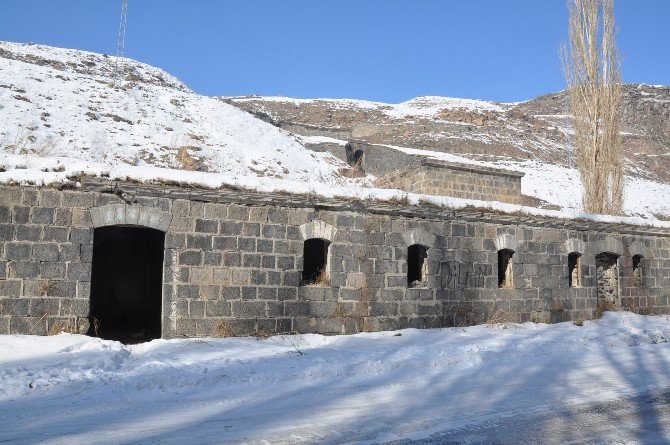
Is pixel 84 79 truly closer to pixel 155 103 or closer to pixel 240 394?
pixel 155 103

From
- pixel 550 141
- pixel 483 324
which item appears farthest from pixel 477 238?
pixel 550 141

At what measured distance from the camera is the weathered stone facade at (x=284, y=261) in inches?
358

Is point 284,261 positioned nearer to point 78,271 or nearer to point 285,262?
point 285,262

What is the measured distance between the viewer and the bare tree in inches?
836

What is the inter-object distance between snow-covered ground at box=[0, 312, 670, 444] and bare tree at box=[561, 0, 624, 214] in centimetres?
1213

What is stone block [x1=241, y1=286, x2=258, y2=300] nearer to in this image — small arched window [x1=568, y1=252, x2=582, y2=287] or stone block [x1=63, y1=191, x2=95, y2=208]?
stone block [x1=63, y1=191, x2=95, y2=208]

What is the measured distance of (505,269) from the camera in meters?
13.8

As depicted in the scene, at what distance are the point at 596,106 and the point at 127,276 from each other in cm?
1813

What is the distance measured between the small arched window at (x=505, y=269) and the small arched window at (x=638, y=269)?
188 inches

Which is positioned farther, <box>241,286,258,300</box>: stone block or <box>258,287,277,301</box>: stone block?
<box>258,287,277,301</box>: stone block

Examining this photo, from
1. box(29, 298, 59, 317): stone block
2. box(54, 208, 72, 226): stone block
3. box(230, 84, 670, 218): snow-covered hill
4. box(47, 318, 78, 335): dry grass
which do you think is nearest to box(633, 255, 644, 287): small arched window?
box(47, 318, 78, 335): dry grass

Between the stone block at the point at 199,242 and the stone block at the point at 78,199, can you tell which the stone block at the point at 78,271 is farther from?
the stone block at the point at 199,242

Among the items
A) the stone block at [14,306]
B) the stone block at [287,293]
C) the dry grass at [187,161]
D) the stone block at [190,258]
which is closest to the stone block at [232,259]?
the stone block at [190,258]

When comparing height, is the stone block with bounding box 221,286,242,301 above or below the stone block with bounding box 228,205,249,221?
below
